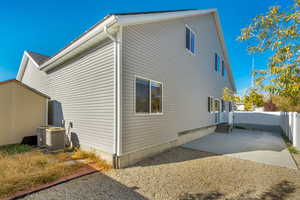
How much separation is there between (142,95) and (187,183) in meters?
2.93

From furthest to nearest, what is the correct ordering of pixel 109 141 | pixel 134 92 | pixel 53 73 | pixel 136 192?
pixel 53 73, pixel 134 92, pixel 109 141, pixel 136 192

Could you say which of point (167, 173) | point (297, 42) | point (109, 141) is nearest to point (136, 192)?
point (167, 173)

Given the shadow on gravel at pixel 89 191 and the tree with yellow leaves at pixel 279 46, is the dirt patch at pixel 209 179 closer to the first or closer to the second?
the shadow on gravel at pixel 89 191

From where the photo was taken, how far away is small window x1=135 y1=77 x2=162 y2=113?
4.84 m

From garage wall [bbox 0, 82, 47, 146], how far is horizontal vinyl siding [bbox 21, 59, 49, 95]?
1.23m

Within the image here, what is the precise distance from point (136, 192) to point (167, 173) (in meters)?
1.19

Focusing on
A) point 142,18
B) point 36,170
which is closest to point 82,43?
point 142,18

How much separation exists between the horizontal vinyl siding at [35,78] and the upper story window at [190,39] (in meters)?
8.18

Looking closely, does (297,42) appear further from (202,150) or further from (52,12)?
(52,12)

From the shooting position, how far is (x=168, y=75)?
6176 mm

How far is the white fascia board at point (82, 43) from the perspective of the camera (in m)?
4.04

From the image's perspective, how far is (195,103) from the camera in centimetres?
829

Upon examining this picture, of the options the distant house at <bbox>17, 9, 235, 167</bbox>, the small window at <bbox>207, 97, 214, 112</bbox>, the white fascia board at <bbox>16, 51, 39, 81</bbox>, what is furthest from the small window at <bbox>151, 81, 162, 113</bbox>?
the white fascia board at <bbox>16, 51, 39, 81</bbox>

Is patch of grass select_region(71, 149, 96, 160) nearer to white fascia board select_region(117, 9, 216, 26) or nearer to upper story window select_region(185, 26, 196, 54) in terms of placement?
white fascia board select_region(117, 9, 216, 26)
